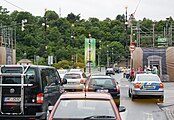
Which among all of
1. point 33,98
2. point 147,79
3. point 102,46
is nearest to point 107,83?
point 147,79

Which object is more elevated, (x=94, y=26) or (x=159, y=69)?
(x=94, y=26)

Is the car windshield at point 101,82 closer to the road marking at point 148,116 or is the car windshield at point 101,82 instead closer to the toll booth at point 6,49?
the road marking at point 148,116

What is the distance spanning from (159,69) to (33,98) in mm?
34978

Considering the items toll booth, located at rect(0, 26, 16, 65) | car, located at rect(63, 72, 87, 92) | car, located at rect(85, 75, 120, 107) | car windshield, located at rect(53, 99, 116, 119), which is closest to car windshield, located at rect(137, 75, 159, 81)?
car, located at rect(63, 72, 87, 92)

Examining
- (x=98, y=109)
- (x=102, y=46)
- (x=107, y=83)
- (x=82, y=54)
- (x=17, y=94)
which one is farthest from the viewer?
(x=102, y=46)

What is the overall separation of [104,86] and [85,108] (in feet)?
Result: 31.1

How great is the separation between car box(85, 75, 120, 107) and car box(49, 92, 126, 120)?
884cm

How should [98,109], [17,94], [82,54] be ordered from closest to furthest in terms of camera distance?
1. [98,109]
2. [17,94]
3. [82,54]

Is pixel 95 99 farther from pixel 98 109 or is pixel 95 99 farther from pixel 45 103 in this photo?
pixel 45 103

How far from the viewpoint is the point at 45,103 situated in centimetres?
1180

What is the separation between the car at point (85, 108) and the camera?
7254 mm

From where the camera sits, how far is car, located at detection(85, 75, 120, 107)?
1677cm

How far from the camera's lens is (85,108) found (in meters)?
7.50

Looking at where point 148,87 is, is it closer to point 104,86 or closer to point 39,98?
point 104,86
